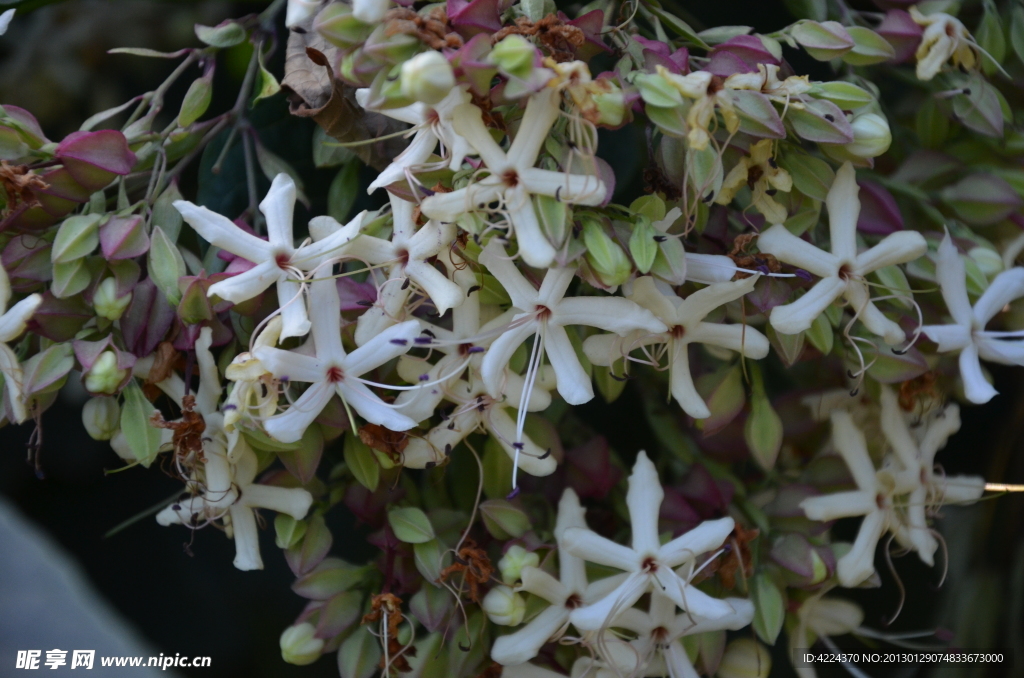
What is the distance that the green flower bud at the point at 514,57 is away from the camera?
0.34 meters

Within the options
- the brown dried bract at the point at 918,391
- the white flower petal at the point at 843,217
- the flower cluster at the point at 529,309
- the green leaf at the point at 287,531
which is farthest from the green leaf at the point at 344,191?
the brown dried bract at the point at 918,391

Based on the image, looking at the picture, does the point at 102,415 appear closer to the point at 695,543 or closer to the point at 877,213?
the point at 695,543

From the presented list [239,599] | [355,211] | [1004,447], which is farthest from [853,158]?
[239,599]

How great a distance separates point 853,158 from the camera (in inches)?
17.6

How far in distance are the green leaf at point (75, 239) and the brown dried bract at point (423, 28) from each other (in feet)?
0.70

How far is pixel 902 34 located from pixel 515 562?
0.44 m

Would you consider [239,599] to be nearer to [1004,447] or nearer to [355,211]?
[355,211]

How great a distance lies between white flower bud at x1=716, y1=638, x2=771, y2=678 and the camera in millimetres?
549

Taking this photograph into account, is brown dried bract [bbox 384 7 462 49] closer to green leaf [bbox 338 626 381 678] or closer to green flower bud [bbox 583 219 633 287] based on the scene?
green flower bud [bbox 583 219 633 287]

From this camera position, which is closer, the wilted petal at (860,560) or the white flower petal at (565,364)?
the white flower petal at (565,364)

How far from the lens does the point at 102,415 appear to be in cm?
46

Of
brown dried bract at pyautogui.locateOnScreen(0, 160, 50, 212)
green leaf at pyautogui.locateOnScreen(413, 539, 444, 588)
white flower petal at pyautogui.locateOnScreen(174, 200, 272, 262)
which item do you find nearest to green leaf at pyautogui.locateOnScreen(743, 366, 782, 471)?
green leaf at pyautogui.locateOnScreen(413, 539, 444, 588)

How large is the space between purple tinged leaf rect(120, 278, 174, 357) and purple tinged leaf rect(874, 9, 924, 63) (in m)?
0.50

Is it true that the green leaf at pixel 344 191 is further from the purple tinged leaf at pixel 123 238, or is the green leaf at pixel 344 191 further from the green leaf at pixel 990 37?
the green leaf at pixel 990 37
